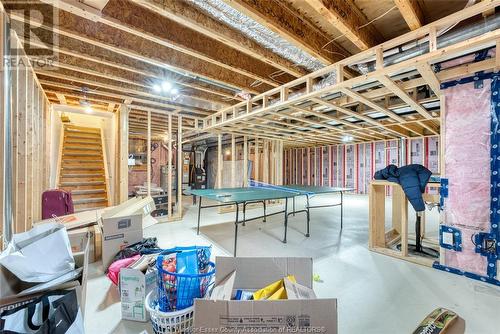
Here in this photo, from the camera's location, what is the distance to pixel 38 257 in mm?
1413

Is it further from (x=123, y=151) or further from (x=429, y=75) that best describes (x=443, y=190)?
(x=123, y=151)

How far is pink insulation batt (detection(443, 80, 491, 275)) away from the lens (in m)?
2.21

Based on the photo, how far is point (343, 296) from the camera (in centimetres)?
198

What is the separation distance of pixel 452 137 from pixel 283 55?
2.12 metres

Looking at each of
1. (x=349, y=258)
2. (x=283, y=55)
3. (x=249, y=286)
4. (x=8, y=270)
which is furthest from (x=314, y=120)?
(x=8, y=270)

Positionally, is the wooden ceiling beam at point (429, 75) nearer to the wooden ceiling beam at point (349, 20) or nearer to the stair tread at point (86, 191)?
the wooden ceiling beam at point (349, 20)

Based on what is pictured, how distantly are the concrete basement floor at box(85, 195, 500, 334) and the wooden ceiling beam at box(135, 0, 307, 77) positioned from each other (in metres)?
2.50

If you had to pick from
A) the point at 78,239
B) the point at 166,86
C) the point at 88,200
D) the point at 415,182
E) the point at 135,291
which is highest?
the point at 166,86

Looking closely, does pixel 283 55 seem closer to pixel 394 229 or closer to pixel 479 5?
pixel 479 5

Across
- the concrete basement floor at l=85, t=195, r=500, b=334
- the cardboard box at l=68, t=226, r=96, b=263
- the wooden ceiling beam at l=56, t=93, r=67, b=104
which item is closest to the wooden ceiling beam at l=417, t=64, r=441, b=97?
the concrete basement floor at l=85, t=195, r=500, b=334

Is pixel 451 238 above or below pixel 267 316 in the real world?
below

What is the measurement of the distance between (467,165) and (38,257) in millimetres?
3842

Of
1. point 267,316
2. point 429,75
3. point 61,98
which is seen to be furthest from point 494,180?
point 61,98

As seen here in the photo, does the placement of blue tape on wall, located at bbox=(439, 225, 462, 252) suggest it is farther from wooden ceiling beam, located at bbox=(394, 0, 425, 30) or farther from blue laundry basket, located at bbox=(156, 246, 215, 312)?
blue laundry basket, located at bbox=(156, 246, 215, 312)
